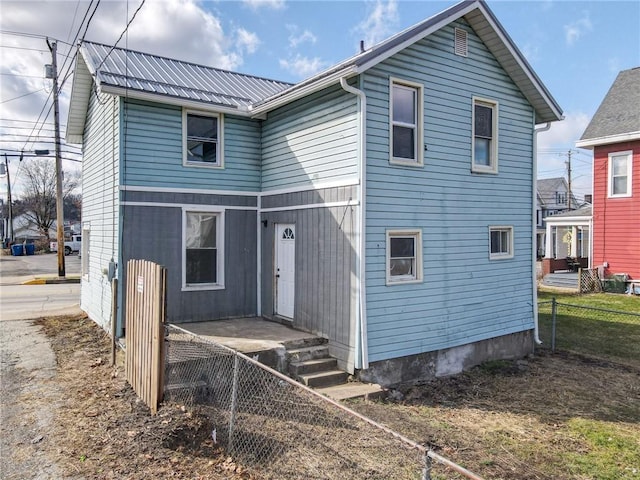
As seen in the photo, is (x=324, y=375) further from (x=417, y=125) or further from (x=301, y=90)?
(x=301, y=90)

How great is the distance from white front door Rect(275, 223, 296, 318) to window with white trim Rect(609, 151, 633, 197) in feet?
50.3

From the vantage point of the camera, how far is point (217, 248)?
34.0 ft

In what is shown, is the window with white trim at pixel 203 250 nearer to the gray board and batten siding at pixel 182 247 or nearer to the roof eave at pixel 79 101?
the gray board and batten siding at pixel 182 247

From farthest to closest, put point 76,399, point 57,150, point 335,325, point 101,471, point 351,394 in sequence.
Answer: point 57,150
point 335,325
point 351,394
point 76,399
point 101,471

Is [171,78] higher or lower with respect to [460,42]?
lower

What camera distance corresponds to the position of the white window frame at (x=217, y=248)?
988cm

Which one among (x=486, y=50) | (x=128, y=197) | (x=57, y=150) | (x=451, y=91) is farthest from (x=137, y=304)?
(x=57, y=150)

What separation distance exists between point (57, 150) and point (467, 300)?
1909 centimetres

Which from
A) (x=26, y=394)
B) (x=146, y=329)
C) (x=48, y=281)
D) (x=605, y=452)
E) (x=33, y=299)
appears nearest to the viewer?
(x=605, y=452)

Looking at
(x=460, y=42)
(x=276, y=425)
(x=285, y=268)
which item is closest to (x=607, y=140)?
(x=460, y=42)

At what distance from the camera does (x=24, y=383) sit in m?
7.31

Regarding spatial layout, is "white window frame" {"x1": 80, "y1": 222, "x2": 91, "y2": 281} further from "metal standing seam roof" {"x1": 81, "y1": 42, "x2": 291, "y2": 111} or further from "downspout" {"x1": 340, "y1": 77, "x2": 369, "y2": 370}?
"downspout" {"x1": 340, "y1": 77, "x2": 369, "y2": 370}

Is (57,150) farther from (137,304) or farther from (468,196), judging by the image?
(468,196)

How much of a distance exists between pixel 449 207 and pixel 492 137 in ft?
7.30
